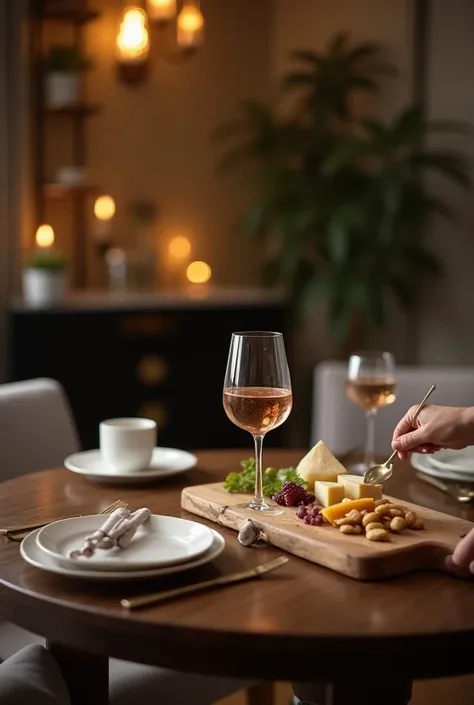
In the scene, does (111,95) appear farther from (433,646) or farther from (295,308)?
(433,646)

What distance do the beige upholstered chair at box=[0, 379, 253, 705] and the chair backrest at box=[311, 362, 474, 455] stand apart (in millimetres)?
610

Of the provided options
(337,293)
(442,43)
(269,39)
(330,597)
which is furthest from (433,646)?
(269,39)

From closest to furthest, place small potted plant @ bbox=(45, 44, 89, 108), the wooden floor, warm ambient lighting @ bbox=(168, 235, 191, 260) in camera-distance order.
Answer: the wooden floor, small potted plant @ bbox=(45, 44, 89, 108), warm ambient lighting @ bbox=(168, 235, 191, 260)

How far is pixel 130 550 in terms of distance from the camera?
4.25 feet

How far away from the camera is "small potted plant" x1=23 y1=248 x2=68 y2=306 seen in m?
3.85

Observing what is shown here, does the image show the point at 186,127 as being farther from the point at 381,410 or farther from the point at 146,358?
the point at 381,410

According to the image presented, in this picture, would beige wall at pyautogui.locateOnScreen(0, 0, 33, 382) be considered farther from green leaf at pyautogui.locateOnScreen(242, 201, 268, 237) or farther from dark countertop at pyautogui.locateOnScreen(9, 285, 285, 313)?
green leaf at pyautogui.locateOnScreen(242, 201, 268, 237)

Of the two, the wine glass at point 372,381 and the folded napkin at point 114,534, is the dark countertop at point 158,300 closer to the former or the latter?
the wine glass at point 372,381

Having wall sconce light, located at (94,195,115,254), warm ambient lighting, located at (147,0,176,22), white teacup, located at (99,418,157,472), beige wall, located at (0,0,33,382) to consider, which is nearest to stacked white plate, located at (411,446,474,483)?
white teacup, located at (99,418,157,472)

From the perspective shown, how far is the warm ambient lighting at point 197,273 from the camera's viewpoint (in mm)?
4723

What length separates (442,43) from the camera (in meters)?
4.38

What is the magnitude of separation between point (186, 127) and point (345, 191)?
35.3 inches

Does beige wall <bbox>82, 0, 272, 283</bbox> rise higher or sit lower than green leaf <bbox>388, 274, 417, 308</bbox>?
higher

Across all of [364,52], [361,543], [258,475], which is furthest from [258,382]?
[364,52]
